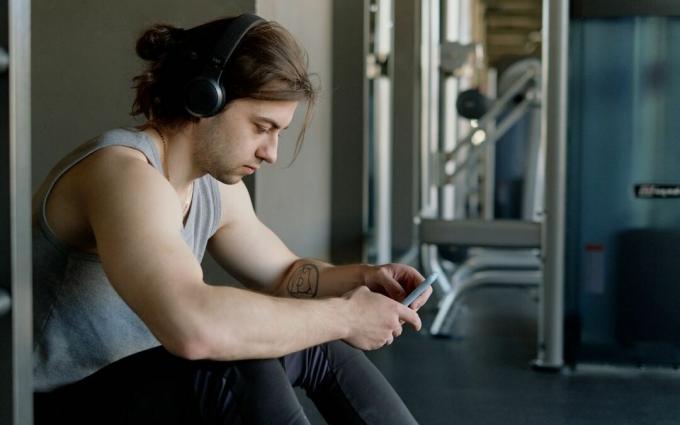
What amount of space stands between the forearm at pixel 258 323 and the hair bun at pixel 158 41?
0.45 metres

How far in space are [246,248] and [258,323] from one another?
52cm

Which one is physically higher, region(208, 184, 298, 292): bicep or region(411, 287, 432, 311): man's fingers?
region(208, 184, 298, 292): bicep

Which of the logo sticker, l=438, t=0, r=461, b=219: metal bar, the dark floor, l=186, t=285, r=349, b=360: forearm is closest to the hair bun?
l=186, t=285, r=349, b=360: forearm

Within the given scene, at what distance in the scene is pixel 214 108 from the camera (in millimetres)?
1465

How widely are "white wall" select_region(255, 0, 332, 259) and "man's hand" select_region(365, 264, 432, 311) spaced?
0.85 meters

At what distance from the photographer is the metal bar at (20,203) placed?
40.5 inches

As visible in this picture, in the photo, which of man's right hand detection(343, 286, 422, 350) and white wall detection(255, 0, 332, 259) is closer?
man's right hand detection(343, 286, 422, 350)

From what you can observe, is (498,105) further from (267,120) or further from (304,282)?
(267,120)

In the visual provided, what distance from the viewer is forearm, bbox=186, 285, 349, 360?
51.1 inches

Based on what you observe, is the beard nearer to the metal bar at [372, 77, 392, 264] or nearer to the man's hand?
the man's hand

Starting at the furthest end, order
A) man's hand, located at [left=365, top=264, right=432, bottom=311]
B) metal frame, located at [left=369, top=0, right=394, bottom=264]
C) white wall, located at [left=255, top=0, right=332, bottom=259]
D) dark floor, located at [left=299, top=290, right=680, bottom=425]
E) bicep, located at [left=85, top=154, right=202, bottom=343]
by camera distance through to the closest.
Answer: metal frame, located at [left=369, top=0, right=394, bottom=264] < white wall, located at [left=255, top=0, right=332, bottom=259] < dark floor, located at [left=299, top=290, right=680, bottom=425] < man's hand, located at [left=365, top=264, right=432, bottom=311] < bicep, located at [left=85, top=154, right=202, bottom=343]

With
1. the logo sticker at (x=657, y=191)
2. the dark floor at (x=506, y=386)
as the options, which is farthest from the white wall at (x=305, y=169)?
the logo sticker at (x=657, y=191)

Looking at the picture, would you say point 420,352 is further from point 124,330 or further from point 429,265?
point 124,330

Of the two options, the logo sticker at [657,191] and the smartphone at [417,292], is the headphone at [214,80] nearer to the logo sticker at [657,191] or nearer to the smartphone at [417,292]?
the smartphone at [417,292]
